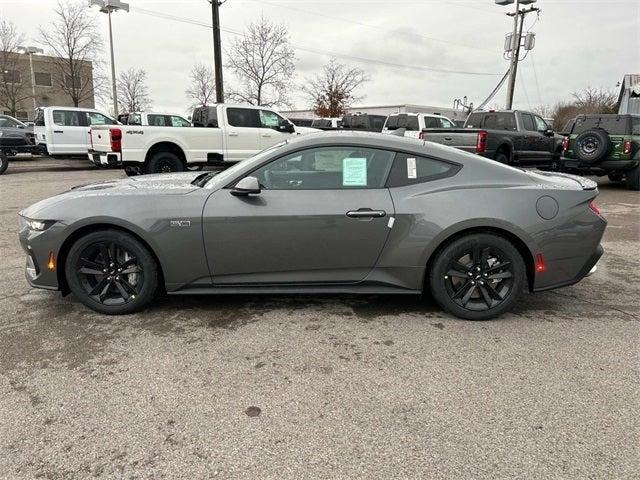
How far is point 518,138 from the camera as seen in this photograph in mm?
12664

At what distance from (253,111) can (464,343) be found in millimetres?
10289

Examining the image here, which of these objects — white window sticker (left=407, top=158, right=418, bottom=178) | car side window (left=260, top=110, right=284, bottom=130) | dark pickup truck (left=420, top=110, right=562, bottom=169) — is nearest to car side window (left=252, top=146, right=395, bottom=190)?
white window sticker (left=407, top=158, right=418, bottom=178)

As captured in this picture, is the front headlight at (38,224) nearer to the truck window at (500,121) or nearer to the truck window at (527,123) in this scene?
the truck window at (500,121)

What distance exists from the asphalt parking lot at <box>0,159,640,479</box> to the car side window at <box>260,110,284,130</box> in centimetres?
901

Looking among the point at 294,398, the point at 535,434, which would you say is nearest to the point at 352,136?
the point at 294,398

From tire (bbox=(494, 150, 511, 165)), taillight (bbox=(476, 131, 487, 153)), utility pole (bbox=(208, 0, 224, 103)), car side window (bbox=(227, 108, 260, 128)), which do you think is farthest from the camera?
utility pole (bbox=(208, 0, 224, 103))

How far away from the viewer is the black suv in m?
11.2

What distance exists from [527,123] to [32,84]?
5242cm

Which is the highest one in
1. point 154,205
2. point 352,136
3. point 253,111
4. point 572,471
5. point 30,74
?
point 30,74

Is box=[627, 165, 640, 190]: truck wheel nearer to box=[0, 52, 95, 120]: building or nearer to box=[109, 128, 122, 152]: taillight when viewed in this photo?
box=[109, 128, 122, 152]: taillight

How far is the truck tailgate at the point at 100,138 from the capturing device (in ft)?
35.8

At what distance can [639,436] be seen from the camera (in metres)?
2.40

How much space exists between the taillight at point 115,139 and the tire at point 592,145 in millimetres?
10779

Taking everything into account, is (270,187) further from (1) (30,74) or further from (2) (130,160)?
(1) (30,74)
